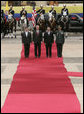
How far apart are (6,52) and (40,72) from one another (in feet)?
25.2

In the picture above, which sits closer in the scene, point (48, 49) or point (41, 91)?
point (41, 91)

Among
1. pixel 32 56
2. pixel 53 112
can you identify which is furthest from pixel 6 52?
pixel 53 112

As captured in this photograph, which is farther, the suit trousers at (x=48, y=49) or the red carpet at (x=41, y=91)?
the suit trousers at (x=48, y=49)

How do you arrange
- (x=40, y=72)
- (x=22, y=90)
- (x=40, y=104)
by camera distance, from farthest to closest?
(x=40, y=72)
(x=22, y=90)
(x=40, y=104)

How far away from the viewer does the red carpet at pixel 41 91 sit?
9.71 metres

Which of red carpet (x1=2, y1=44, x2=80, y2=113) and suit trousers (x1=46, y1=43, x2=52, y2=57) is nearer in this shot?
red carpet (x1=2, y1=44, x2=80, y2=113)

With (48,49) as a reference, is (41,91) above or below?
below

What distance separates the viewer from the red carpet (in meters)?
9.71

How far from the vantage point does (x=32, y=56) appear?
20.7 meters

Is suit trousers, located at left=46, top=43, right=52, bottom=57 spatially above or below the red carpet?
above

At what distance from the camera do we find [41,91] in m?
11.7

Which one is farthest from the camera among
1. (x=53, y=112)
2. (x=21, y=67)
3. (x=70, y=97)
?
(x=21, y=67)

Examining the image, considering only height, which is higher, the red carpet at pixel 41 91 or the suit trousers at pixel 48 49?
the suit trousers at pixel 48 49

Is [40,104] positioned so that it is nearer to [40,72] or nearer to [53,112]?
[53,112]
